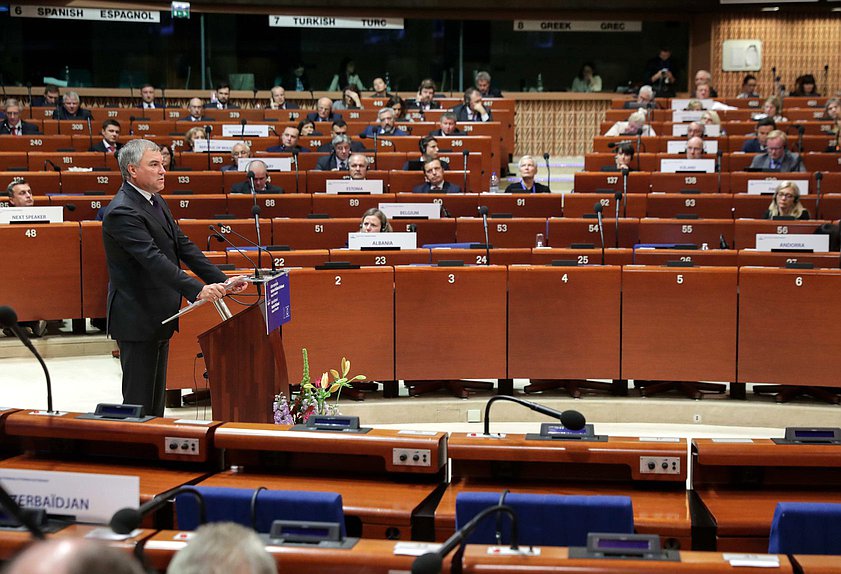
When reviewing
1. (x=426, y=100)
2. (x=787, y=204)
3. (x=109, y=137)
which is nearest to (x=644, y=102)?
(x=426, y=100)

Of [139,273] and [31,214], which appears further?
[31,214]

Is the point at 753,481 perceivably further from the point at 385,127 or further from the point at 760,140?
the point at 385,127

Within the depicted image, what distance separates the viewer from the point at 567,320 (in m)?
6.00

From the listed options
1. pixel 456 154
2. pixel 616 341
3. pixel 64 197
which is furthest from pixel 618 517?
pixel 456 154

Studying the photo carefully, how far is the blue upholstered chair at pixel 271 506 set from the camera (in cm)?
243

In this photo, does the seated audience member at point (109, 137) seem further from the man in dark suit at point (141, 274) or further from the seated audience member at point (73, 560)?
the seated audience member at point (73, 560)

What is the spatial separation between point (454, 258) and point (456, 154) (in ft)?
11.5

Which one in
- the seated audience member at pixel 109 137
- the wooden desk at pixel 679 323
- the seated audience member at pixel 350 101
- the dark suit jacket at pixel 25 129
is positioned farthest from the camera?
the seated audience member at pixel 350 101

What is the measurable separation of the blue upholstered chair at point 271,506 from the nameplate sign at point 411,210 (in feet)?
17.6

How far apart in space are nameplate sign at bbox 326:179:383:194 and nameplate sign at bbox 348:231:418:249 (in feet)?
6.58

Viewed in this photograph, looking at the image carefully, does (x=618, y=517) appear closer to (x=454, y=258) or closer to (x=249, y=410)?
(x=249, y=410)

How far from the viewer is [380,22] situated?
16281 mm

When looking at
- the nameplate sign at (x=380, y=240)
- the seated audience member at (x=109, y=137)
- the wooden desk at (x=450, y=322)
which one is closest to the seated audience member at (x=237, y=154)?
the seated audience member at (x=109, y=137)

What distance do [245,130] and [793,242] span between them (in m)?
6.68
